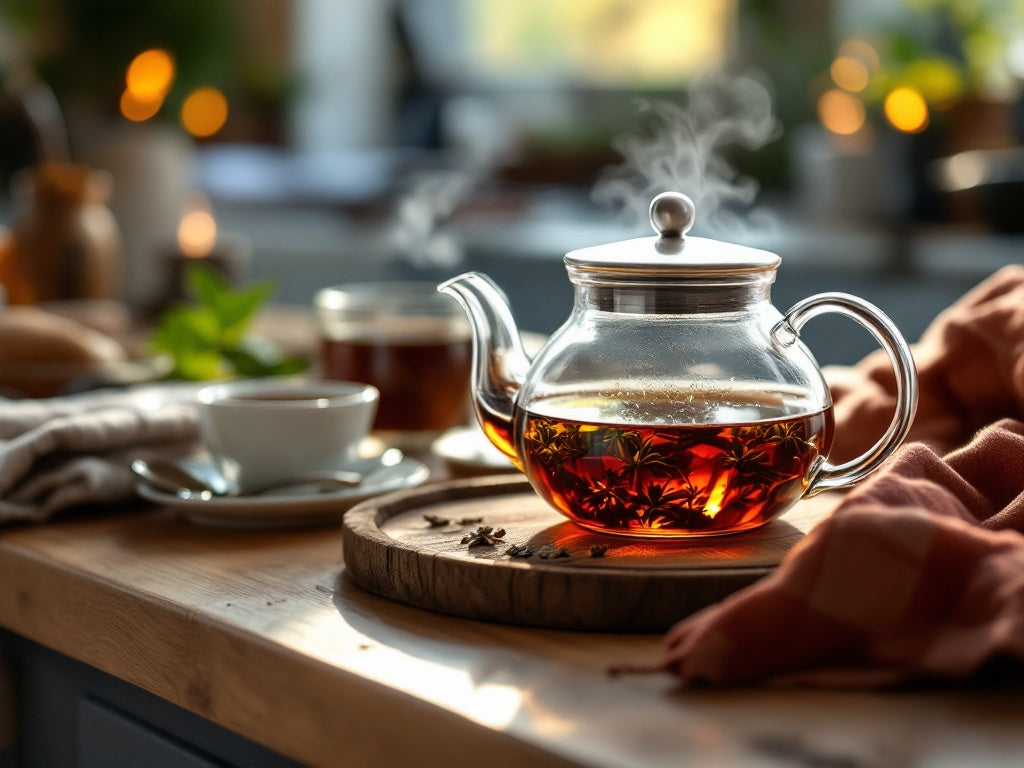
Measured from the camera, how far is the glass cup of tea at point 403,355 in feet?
4.14

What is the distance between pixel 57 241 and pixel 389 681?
5.77 feet

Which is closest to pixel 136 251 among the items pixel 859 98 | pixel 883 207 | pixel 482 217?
pixel 482 217

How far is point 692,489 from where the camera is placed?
0.73 meters

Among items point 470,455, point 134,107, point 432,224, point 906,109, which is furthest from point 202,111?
point 470,455

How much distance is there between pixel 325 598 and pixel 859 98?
10.6ft

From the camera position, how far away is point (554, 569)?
2.21ft

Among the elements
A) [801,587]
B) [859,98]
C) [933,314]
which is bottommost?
[933,314]

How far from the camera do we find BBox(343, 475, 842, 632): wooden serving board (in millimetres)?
666

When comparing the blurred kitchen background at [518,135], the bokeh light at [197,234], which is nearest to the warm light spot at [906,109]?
the blurred kitchen background at [518,135]

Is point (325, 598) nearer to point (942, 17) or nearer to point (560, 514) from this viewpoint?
point (560, 514)

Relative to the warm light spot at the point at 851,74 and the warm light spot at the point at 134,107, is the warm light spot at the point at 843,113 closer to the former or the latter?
the warm light spot at the point at 851,74

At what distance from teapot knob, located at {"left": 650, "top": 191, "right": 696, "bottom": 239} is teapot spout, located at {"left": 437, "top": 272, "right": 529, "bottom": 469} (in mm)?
143

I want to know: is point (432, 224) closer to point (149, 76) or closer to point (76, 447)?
point (149, 76)

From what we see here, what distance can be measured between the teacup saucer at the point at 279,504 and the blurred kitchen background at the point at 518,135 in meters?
0.43
